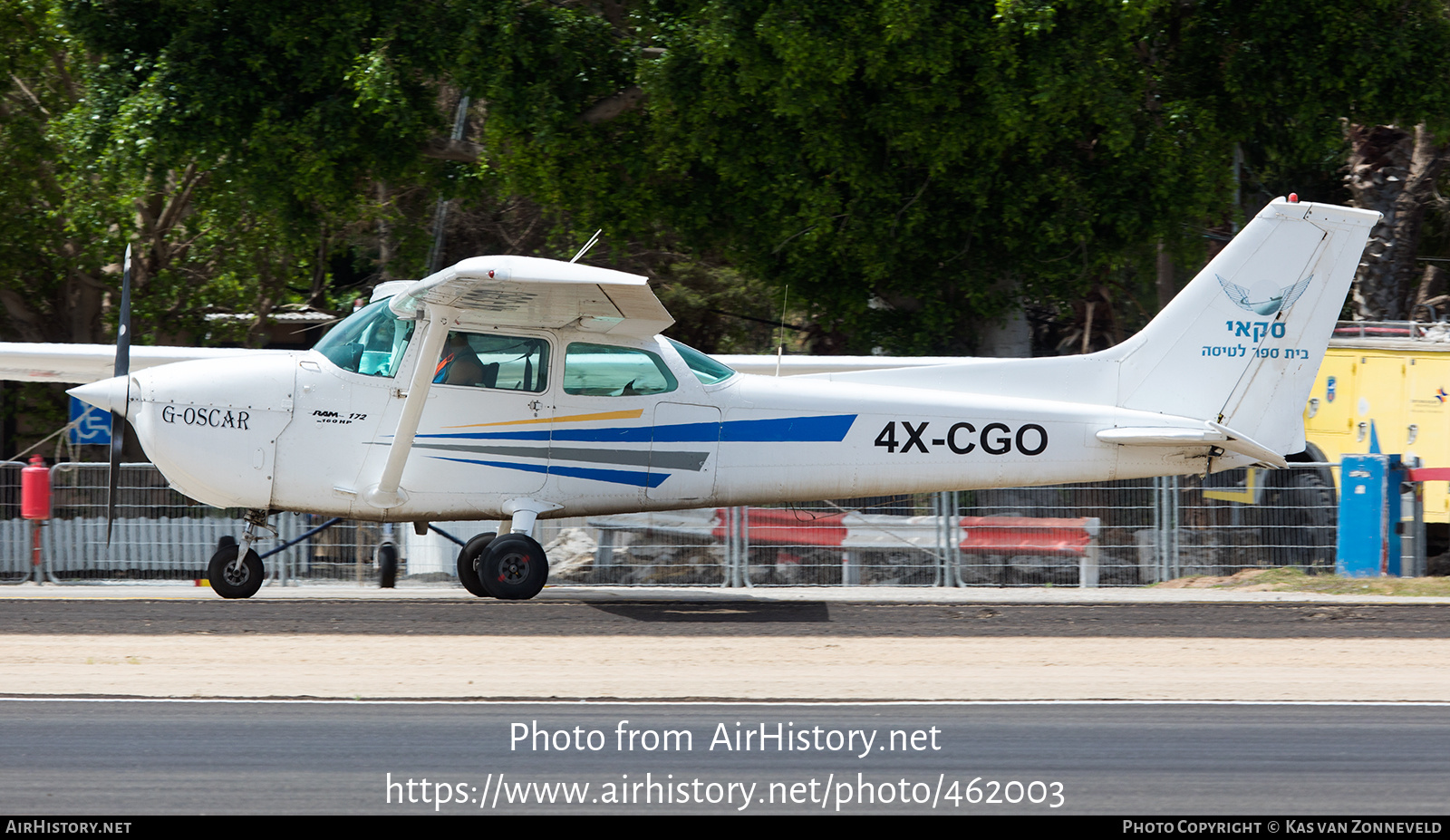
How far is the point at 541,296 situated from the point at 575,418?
113cm

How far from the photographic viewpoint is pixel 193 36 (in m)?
15.5

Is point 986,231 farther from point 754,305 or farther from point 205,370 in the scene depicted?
point 205,370

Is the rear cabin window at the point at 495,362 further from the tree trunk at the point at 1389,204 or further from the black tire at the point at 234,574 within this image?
the tree trunk at the point at 1389,204

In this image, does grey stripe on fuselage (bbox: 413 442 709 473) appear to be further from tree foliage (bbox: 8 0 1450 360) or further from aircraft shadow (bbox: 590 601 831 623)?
tree foliage (bbox: 8 0 1450 360)

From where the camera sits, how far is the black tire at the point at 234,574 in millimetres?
10641

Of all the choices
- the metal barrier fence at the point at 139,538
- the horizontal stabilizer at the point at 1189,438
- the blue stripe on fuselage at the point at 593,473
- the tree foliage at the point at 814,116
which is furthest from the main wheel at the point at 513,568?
the tree foliage at the point at 814,116

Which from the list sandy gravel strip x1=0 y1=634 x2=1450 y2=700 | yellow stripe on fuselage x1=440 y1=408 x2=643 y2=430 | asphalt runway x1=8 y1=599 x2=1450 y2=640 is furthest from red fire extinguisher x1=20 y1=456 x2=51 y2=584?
yellow stripe on fuselage x1=440 y1=408 x2=643 y2=430

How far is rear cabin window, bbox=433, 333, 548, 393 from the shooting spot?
10.4 metres

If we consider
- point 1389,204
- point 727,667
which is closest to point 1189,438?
point 727,667

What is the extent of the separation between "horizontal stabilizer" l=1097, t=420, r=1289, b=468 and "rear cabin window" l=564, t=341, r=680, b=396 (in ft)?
11.4

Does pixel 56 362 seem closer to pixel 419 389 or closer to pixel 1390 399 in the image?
pixel 419 389

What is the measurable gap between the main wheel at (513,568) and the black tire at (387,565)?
2311 millimetres

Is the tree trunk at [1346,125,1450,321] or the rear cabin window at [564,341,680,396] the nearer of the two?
the rear cabin window at [564,341,680,396]

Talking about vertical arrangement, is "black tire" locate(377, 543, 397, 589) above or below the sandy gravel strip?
above
